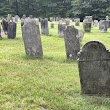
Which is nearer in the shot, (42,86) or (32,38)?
(42,86)

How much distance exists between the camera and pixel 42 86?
813 cm

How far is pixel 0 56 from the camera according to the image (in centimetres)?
1188

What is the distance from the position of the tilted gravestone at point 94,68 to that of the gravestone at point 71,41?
4.21m

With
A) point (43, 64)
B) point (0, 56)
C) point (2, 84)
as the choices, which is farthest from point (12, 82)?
point (0, 56)

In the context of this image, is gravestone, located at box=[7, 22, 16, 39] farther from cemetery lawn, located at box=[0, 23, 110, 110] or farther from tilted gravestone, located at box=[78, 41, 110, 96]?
tilted gravestone, located at box=[78, 41, 110, 96]

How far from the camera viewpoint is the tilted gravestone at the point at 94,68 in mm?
7770

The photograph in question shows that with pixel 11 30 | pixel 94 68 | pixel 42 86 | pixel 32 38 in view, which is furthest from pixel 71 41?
pixel 11 30

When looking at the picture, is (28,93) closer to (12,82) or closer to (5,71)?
(12,82)

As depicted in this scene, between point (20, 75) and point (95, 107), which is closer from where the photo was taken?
point (95, 107)

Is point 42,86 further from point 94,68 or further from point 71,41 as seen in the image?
point 71,41

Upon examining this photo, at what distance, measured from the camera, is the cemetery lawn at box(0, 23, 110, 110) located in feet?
22.8

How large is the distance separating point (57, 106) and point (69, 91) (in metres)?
1.18

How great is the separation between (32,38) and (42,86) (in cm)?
431

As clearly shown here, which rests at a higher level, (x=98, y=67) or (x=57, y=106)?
(x=98, y=67)
